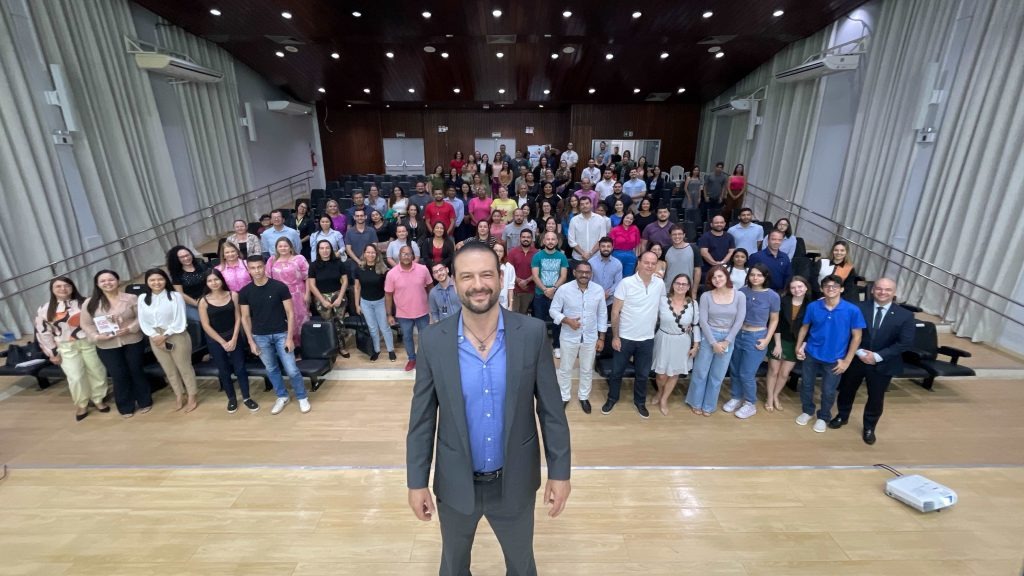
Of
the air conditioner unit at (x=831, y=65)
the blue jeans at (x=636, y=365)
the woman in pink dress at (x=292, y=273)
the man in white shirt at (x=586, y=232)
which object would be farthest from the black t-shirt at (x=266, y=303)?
the air conditioner unit at (x=831, y=65)

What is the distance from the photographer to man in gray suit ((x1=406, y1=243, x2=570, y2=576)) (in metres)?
1.67

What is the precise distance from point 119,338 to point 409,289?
2.78m

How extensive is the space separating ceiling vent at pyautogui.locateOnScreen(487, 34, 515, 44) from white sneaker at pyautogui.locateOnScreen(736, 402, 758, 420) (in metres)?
8.12

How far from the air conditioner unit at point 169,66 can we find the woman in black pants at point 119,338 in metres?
5.20

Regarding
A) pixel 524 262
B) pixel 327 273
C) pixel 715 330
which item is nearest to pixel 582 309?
pixel 715 330

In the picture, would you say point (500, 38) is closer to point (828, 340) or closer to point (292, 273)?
point (292, 273)

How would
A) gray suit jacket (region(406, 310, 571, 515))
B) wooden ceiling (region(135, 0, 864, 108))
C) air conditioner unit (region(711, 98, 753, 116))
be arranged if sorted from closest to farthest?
1. gray suit jacket (region(406, 310, 571, 515))
2. wooden ceiling (region(135, 0, 864, 108))
3. air conditioner unit (region(711, 98, 753, 116))

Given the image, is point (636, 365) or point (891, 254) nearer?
point (636, 365)

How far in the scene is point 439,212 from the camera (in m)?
6.95

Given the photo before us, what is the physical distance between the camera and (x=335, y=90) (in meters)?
12.8

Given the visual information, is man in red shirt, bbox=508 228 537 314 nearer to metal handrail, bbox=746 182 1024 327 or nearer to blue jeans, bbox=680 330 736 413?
blue jeans, bbox=680 330 736 413

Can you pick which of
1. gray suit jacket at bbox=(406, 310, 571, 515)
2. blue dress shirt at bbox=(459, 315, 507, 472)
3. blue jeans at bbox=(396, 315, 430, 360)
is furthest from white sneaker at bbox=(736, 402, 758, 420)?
blue dress shirt at bbox=(459, 315, 507, 472)

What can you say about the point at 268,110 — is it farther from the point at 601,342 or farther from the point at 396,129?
the point at 601,342

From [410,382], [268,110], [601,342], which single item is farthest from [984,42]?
[268,110]
